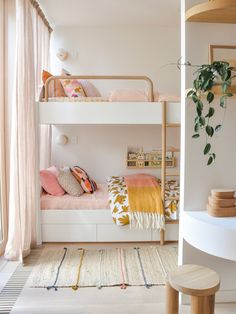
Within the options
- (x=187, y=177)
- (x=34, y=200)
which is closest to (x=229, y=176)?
(x=187, y=177)

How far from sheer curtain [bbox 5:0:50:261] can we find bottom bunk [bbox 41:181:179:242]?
0.27m

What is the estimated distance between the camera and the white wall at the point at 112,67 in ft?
13.8

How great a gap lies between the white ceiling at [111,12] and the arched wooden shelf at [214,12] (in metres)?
1.67

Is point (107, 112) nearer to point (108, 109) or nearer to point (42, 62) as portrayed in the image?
point (108, 109)

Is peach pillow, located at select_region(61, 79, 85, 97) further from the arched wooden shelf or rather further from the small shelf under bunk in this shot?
the arched wooden shelf

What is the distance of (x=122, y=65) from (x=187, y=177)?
8.83 ft

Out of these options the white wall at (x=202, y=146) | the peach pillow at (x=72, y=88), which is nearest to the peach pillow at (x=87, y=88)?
the peach pillow at (x=72, y=88)

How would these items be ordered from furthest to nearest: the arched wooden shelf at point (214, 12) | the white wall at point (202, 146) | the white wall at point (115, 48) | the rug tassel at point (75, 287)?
the white wall at point (115, 48) < the rug tassel at point (75, 287) < the white wall at point (202, 146) < the arched wooden shelf at point (214, 12)

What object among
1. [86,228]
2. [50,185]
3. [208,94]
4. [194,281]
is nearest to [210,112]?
[208,94]

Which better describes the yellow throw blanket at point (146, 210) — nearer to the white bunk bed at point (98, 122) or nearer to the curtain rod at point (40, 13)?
the white bunk bed at point (98, 122)

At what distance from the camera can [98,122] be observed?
3.05 m

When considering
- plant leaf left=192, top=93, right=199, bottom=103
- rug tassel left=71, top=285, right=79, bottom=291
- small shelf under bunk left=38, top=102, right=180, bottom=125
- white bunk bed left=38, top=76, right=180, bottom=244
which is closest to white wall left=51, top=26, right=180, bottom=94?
white bunk bed left=38, top=76, right=180, bottom=244

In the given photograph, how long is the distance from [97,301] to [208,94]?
1.59 metres

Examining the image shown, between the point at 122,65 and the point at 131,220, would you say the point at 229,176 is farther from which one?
the point at 122,65
